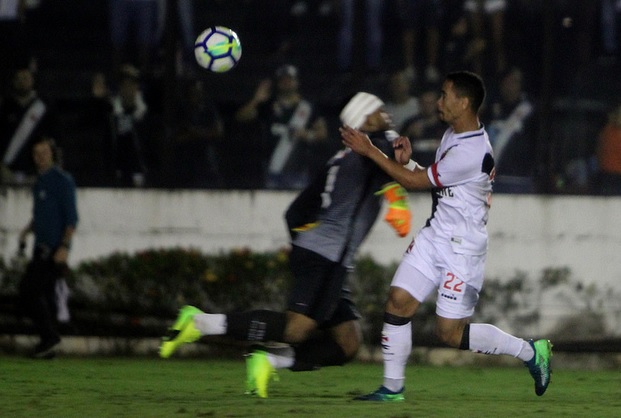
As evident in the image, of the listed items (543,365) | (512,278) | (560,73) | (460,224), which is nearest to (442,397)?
(543,365)

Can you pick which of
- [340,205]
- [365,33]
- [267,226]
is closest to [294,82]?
[365,33]

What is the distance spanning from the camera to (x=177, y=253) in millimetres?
14078

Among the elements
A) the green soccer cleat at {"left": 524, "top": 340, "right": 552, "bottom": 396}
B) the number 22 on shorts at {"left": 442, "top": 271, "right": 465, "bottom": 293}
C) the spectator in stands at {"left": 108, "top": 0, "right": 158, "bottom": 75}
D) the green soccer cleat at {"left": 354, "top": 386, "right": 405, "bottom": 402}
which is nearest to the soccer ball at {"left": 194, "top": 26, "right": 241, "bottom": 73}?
the number 22 on shorts at {"left": 442, "top": 271, "right": 465, "bottom": 293}

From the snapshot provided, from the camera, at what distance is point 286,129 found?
14.9m

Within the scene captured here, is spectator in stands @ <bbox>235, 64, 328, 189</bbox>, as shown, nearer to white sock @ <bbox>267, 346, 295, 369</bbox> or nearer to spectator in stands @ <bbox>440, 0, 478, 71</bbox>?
spectator in stands @ <bbox>440, 0, 478, 71</bbox>

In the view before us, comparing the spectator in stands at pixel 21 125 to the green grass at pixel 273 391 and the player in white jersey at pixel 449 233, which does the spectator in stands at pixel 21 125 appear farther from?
the player in white jersey at pixel 449 233

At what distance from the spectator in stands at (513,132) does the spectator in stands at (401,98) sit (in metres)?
0.70

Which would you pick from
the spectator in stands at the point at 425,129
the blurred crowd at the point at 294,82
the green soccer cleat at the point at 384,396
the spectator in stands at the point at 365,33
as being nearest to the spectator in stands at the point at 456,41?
the blurred crowd at the point at 294,82

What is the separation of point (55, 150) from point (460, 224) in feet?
16.9

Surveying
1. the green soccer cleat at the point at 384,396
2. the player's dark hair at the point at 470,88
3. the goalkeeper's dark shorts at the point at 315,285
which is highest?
the player's dark hair at the point at 470,88

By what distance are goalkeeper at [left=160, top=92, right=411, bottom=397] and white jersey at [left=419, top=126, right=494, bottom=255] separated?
0.23m

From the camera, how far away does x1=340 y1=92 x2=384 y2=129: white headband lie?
9.14 metres

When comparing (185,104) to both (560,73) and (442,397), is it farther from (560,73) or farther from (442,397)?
(442,397)

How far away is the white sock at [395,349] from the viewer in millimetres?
9031
